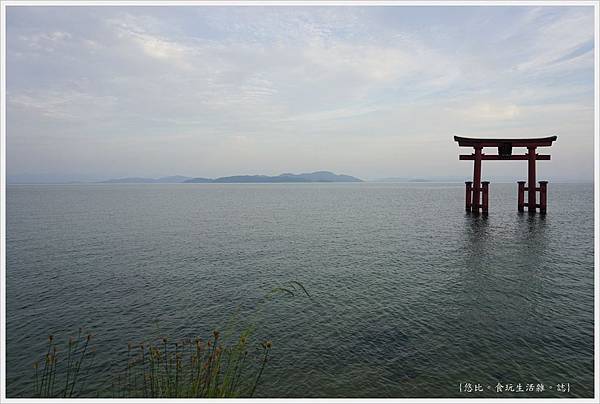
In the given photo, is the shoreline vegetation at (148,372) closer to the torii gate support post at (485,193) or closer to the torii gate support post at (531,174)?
the torii gate support post at (485,193)

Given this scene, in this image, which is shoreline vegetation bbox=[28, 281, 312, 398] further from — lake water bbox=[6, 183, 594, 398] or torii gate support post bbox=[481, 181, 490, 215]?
torii gate support post bbox=[481, 181, 490, 215]

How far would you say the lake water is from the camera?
34.5 feet

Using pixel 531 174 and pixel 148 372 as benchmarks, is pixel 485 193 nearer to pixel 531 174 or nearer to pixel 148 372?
pixel 531 174

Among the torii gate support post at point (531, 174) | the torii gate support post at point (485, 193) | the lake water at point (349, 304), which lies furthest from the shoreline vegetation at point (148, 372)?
the torii gate support post at point (531, 174)

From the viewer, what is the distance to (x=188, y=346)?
12180mm

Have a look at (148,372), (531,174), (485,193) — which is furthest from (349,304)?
(531,174)

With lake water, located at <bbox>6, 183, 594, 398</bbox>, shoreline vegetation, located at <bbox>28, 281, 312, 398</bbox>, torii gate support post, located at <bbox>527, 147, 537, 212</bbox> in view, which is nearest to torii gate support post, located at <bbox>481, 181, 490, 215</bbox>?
torii gate support post, located at <bbox>527, 147, 537, 212</bbox>

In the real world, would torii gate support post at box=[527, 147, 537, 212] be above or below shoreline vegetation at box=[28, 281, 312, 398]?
above

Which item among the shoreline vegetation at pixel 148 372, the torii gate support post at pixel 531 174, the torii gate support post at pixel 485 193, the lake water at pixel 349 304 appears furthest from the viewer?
the torii gate support post at pixel 485 193

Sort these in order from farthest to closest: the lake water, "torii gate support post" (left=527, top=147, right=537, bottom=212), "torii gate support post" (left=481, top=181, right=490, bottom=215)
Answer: "torii gate support post" (left=481, top=181, right=490, bottom=215)
"torii gate support post" (left=527, top=147, right=537, bottom=212)
the lake water

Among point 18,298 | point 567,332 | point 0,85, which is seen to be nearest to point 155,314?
point 18,298

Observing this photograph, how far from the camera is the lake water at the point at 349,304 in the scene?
34.5ft

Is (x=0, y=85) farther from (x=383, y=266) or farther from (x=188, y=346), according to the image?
(x=383, y=266)

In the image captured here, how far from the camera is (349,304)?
51.0ft
